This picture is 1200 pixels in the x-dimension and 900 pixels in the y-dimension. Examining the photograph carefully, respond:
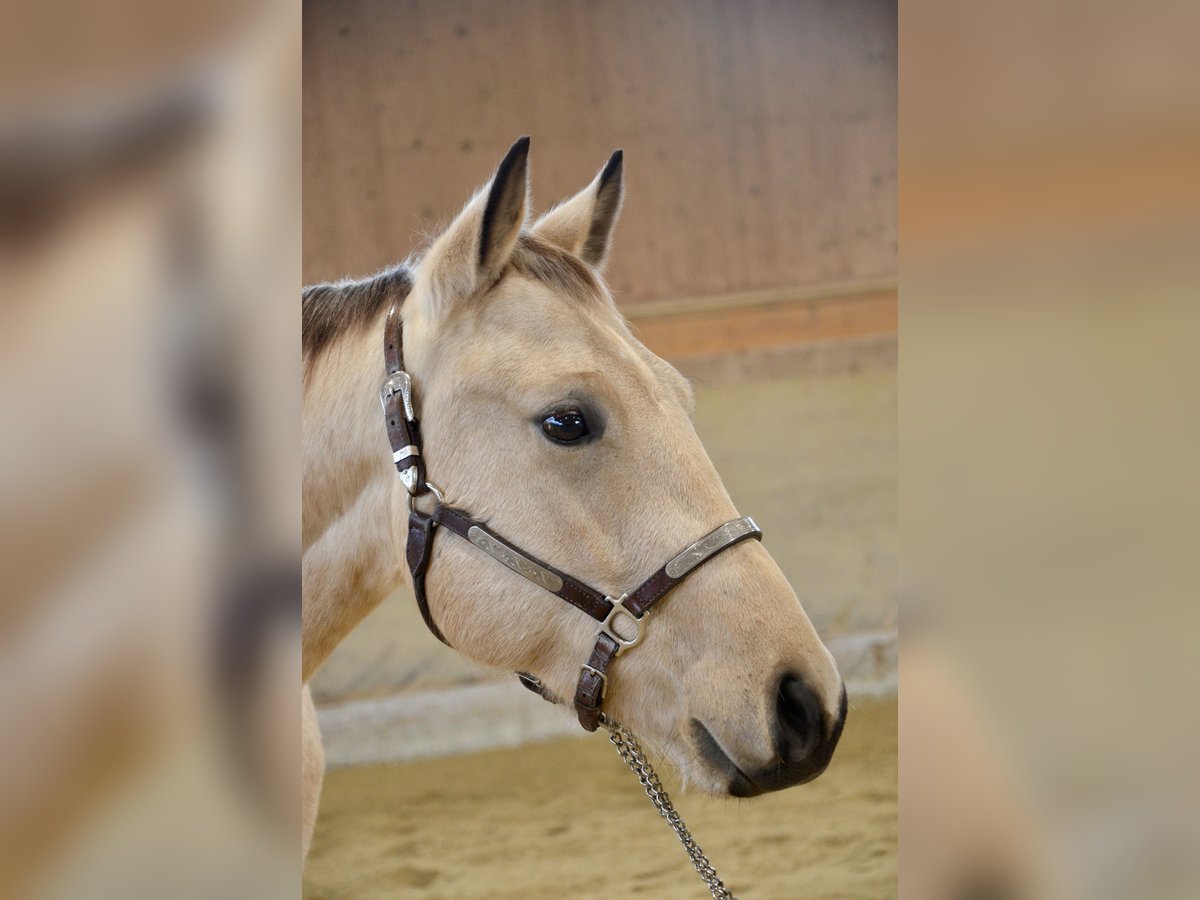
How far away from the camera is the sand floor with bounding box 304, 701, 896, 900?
7.17 ft

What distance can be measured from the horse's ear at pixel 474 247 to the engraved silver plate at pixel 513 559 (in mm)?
200

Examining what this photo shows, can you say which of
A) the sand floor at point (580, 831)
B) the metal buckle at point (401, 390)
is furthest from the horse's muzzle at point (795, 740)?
the sand floor at point (580, 831)

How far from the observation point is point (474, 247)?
0.86 metres

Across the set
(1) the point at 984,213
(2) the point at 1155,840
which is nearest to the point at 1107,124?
(1) the point at 984,213

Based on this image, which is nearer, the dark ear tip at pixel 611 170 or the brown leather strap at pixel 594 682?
the brown leather strap at pixel 594 682

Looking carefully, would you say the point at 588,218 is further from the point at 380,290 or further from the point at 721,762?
the point at 721,762

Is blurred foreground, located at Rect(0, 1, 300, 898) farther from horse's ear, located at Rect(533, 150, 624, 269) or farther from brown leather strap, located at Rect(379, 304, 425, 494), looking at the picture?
horse's ear, located at Rect(533, 150, 624, 269)

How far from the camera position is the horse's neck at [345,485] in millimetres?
905

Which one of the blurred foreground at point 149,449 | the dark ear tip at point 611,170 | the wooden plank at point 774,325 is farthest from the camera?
the wooden plank at point 774,325

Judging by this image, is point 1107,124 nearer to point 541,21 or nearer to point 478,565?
point 478,565

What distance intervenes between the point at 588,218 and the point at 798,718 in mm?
546

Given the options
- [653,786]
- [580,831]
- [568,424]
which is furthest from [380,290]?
[580,831]

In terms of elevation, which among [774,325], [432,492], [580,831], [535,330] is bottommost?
[580,831]

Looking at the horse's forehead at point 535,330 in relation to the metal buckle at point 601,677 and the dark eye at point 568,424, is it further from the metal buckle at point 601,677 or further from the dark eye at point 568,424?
the metal buckle at point 601,677
